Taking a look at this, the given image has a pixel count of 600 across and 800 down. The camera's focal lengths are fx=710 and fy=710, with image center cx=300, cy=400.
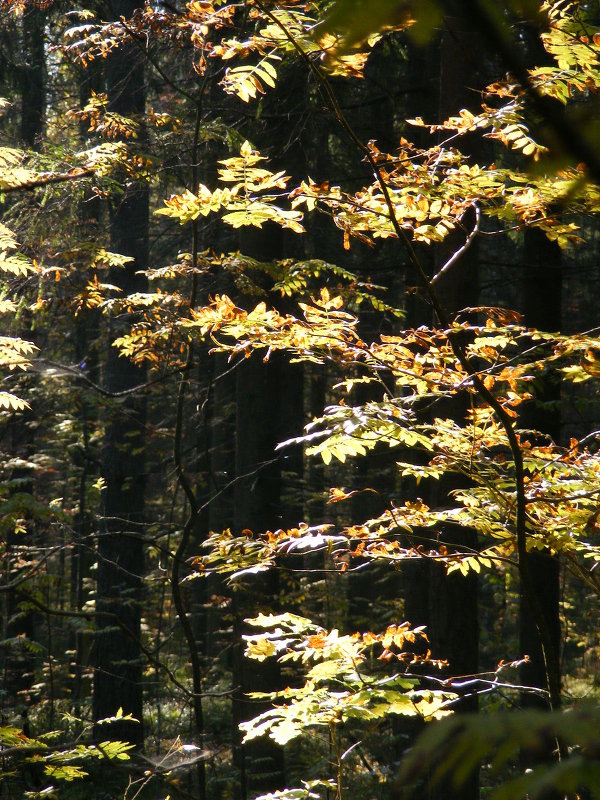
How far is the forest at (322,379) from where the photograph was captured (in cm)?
270

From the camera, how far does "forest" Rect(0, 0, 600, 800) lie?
8.86ft

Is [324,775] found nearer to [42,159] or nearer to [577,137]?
[42,159]

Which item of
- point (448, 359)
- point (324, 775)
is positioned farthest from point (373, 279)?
point (448, 359)

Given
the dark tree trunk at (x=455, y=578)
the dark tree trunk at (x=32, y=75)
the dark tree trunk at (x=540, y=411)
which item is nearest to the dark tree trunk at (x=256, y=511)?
the dark tree trunk at (x=455, y=578)

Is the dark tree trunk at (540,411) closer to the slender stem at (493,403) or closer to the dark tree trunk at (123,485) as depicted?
the slender stem at (493,403)

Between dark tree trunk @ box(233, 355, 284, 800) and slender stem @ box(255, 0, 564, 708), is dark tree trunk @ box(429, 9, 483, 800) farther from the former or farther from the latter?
slender stem @ box(255, 0, 564, 708)

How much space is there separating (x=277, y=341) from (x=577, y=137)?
2.53 meters

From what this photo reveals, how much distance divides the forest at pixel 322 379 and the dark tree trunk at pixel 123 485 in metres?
0.05

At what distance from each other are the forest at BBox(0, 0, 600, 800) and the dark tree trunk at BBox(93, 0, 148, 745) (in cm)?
5

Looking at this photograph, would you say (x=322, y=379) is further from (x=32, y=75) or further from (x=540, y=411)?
(x=32, y=75)

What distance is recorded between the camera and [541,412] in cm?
762

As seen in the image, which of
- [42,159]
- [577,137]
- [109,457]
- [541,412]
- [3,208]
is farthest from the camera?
[3,208]

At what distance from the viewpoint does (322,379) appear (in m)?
14.8

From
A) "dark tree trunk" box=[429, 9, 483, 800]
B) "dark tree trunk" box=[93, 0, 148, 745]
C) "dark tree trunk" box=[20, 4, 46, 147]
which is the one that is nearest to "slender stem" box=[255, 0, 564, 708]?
"dark tree trunk" box=[429, 9, 483, 800]
